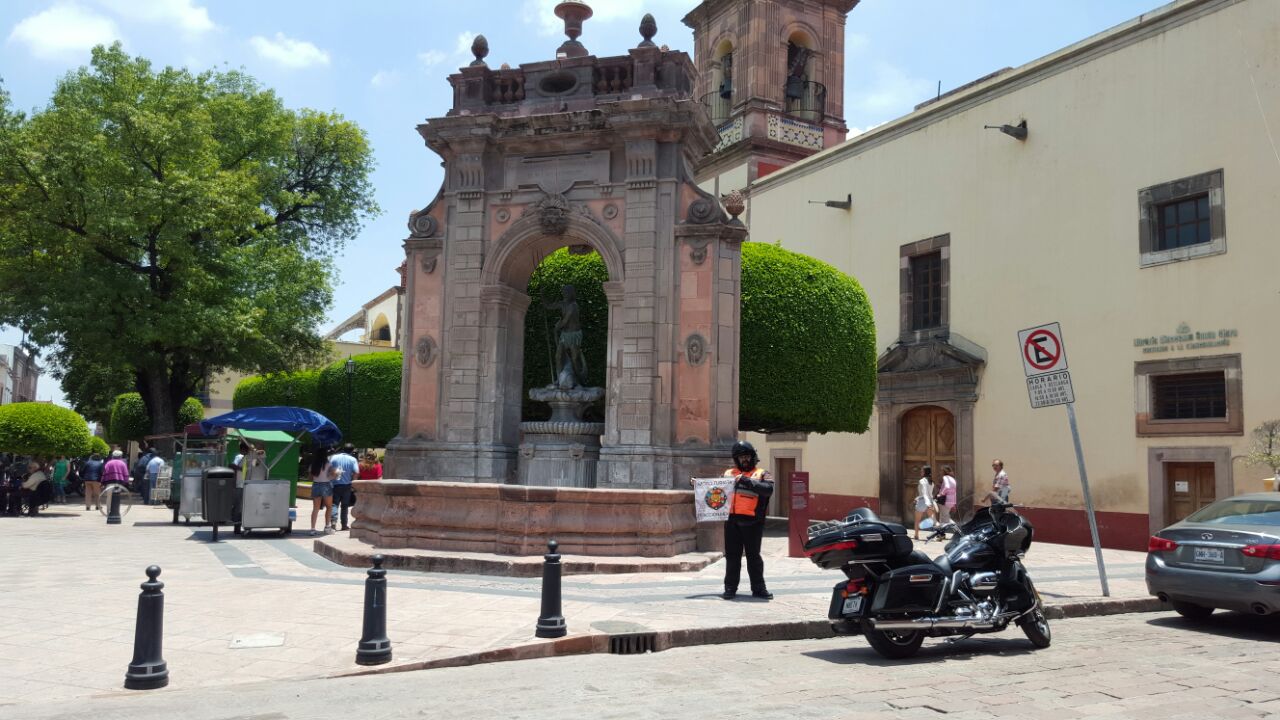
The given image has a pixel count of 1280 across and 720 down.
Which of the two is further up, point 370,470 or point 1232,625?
point 370,470


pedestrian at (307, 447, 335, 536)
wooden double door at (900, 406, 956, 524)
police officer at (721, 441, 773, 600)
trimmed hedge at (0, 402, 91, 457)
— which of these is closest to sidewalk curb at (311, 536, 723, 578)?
police officer at (721, 441, 773, 600)

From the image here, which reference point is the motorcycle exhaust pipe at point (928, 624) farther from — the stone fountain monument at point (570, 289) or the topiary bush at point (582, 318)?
the topiary bush at point (582, 318)

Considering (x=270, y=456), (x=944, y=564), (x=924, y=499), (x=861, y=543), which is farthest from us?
(x=270, y=456)

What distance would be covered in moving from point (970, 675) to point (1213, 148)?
13965mm

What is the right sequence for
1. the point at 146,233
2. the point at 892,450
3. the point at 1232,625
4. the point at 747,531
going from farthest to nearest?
1. the point at 146,233
2. the point at 892,450
3. the point at 747,531
4. the point at 1232,625

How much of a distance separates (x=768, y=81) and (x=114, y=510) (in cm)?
2060

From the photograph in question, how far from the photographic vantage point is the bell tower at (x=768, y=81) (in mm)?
29594

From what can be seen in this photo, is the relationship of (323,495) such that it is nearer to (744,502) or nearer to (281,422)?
(281,422)

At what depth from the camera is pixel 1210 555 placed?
29.3 ft

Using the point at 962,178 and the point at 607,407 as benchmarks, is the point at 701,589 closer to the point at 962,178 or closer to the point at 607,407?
the point at 607,407

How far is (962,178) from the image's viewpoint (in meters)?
22.0

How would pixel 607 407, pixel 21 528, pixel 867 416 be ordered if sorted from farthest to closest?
1. pixel 867 416
2. pixel 21 528
3. pixel 607 407

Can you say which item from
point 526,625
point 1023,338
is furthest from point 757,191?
point 526,625

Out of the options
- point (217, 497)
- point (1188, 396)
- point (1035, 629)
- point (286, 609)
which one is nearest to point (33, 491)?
point (217, 497)
